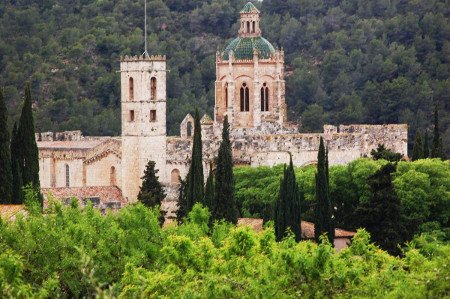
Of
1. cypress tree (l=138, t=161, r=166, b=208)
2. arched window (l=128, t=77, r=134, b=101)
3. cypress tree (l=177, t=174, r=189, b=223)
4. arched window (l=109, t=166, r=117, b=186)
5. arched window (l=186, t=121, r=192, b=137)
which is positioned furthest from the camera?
arched window (l=186, t=121, r=192, b=137)

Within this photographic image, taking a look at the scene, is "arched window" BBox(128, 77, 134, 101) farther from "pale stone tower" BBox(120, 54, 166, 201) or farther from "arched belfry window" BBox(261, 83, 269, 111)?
"arched belfry window" BBox(261, 83, 269, 111)

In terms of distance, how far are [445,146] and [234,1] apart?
35.4m

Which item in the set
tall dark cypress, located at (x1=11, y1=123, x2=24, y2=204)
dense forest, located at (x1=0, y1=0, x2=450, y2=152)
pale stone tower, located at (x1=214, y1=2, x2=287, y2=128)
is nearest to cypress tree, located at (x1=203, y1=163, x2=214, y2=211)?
tall dark cypress, located at (x1=11, y1=123, x2=24, y2=204)

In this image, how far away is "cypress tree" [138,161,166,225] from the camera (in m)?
80.4

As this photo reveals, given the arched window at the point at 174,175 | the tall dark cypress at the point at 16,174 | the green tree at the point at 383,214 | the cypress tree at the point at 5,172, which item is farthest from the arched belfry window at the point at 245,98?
the cypress tree at the point at 5,172

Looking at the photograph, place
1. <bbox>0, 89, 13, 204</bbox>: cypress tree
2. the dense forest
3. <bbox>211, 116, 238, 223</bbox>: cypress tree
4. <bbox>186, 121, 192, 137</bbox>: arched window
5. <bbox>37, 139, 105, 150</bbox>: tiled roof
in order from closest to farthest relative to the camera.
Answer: <bbox>0, 89, 13, 204</bbox>: cypress tree
<bbox>211, 116, 238, 223</bbox>: cypress tree
<bbox>37, 139, 105, 150</bbox>: tiled roof
<bbox>186, 121, 192, 137</bbox>: arched window
the dense forest

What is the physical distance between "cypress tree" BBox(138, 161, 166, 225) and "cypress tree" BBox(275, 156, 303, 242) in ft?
26.8

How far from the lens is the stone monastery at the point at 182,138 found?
90.5 meters

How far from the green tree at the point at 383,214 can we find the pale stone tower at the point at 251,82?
2862 cm

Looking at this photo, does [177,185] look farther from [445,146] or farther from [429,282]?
[429,282]

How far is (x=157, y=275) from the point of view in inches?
2016

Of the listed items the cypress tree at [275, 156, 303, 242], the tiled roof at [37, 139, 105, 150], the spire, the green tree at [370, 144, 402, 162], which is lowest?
the cypress tree at [275, 156, 303, 242]

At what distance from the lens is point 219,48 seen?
134 m

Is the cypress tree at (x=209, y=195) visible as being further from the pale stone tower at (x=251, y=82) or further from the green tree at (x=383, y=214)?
the pale stone tower at (x=251, y=82)
